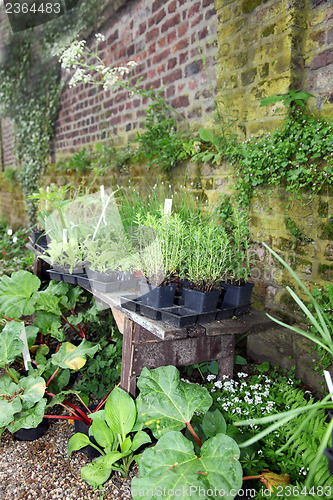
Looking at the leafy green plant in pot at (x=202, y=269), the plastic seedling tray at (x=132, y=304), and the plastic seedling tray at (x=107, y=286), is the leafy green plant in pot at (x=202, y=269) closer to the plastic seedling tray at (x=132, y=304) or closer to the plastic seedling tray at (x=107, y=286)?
the plastic seedling tray at (x=132, y=304)

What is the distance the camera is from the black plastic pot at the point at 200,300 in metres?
1.87

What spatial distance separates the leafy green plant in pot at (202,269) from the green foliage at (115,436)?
1.85 feet

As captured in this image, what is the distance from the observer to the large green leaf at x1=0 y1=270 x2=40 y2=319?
247 centimetres

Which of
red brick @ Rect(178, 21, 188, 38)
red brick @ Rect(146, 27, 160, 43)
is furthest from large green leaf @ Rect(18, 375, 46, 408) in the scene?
red brick @ Rect(146, 27, 160, 43)

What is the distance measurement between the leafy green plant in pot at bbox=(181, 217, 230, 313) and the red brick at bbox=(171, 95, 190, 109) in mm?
1989

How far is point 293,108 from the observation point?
7.86 ft

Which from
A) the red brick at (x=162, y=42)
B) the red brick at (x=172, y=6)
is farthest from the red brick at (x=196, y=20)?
the red brick at (x=162, y=42)

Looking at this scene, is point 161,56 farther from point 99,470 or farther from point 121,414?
point 99,470

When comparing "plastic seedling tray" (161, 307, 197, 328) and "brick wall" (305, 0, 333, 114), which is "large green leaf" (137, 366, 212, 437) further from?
"brick wall" (305, 0, 333, 114)

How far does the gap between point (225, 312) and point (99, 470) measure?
93cm

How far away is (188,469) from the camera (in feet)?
4.70

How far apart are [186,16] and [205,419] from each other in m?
3.49

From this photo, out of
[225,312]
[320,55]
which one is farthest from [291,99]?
[225,312]

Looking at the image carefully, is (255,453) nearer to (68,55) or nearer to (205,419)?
(205,419)
